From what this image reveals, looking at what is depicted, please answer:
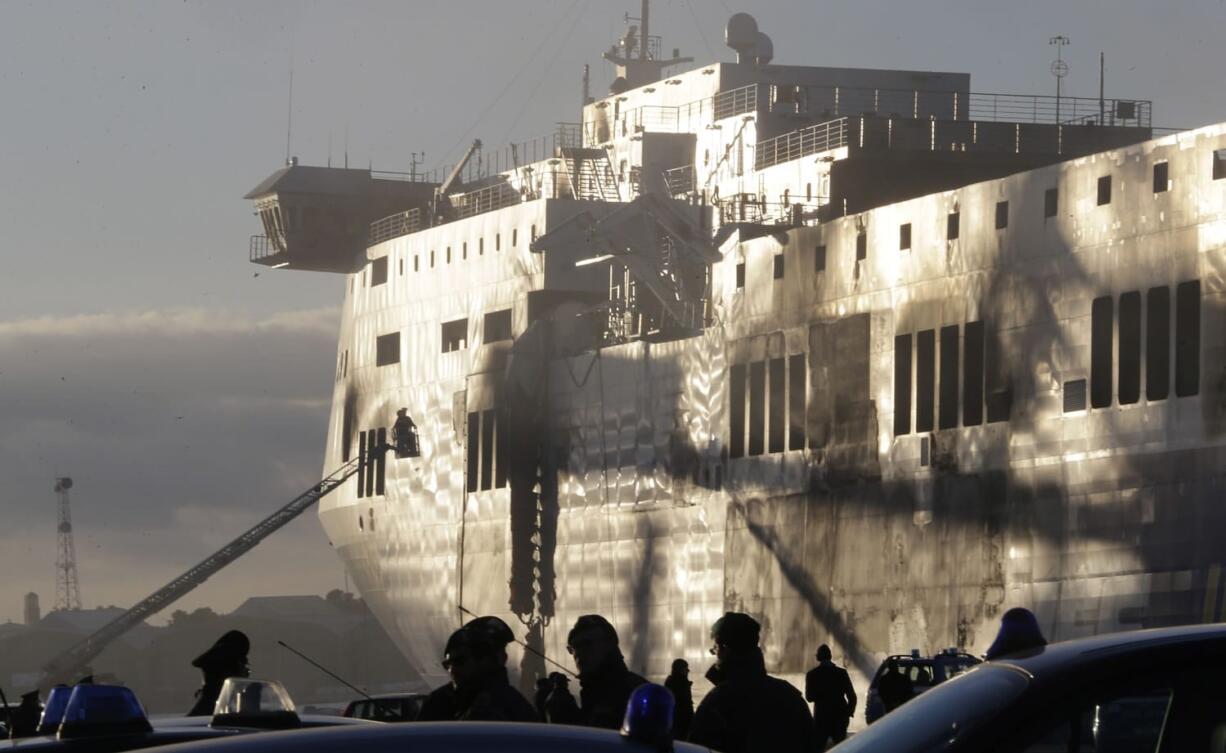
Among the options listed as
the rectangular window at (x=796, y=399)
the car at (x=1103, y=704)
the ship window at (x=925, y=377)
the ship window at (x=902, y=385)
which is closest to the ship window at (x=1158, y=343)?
the ship window at (x=925, y=377)

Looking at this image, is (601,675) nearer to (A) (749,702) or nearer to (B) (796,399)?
(A) (749,702)

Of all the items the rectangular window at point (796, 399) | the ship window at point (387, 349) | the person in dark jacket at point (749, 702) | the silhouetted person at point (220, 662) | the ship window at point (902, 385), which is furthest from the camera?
the ship window at point (387, 349)

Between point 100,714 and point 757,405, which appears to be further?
point 757,405

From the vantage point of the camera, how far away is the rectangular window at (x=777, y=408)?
33.9m

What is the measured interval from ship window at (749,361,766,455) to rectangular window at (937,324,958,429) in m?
4.81

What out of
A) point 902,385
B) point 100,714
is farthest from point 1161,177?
point 100,714

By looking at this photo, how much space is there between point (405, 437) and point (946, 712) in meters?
39.7

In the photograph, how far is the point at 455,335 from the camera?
4528 centimetres

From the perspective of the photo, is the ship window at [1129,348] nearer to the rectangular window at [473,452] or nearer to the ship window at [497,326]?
the ship window at [497,326]

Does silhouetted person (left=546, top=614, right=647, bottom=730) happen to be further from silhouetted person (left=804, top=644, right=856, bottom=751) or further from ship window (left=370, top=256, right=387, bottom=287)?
ship window (left=370, top=256, right=387, bottom=287)

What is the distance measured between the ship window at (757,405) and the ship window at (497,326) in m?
9.14

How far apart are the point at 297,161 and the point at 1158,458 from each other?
28084 millimetres

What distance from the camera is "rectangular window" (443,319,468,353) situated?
4469cm

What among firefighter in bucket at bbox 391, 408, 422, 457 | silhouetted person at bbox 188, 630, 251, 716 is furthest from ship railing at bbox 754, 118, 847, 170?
silhouetted person at bbox 188, 630, 251, 716
